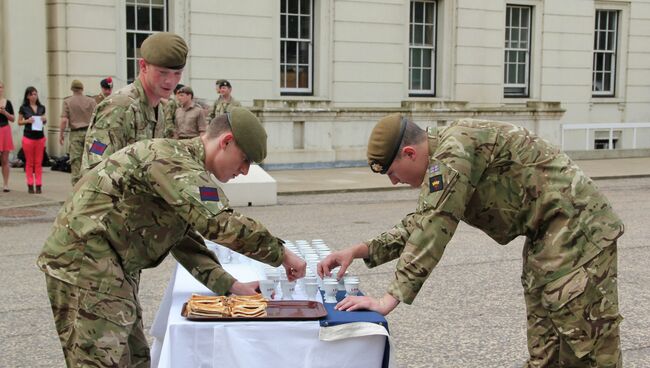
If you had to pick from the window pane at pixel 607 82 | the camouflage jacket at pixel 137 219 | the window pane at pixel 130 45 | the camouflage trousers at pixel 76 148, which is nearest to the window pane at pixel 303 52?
the window pane at pixel 130 45

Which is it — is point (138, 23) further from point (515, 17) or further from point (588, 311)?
point (588, 311)

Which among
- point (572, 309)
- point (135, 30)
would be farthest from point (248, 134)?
point (135, 30)

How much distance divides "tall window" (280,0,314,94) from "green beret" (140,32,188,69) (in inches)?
588

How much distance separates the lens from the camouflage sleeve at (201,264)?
418cm

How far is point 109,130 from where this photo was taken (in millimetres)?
5309

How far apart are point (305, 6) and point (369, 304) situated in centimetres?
1678

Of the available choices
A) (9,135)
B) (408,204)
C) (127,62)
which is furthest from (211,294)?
(127,62)

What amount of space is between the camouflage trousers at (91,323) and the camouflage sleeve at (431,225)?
3.70 ft

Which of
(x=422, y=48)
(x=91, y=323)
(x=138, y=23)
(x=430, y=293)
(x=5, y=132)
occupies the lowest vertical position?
(x=430, y=293)

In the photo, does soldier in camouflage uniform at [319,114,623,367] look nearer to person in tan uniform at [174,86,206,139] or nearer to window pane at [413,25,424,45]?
person in tan uniform at [174,86,206,139]

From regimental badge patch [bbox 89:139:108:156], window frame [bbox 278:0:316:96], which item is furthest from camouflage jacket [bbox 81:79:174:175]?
window frame [bbox 278:0:316:96]

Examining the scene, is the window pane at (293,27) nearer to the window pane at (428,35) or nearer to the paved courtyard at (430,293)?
the window pane at (428,35)

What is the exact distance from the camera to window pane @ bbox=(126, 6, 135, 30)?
18.0 metres

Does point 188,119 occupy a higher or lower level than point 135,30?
lower
